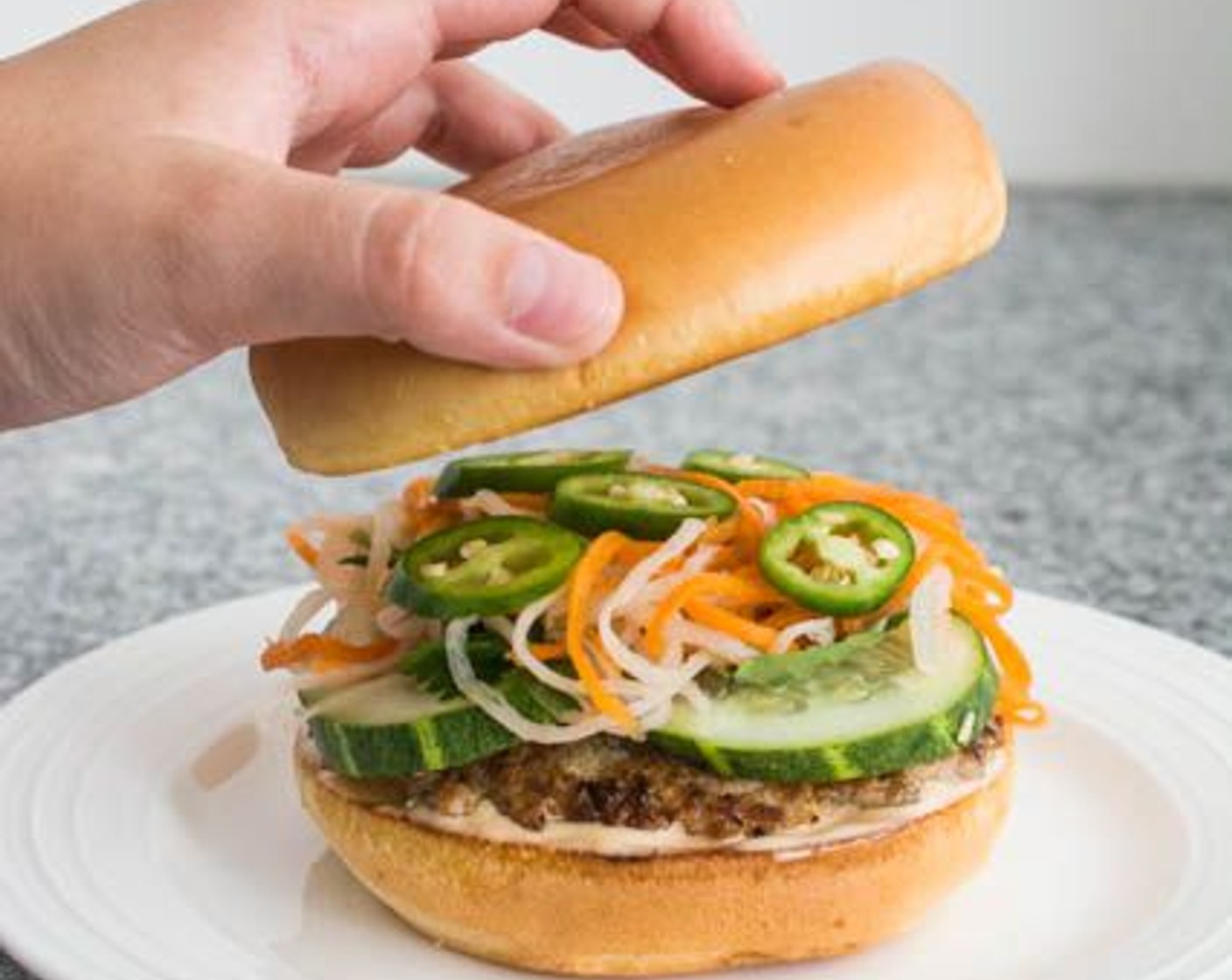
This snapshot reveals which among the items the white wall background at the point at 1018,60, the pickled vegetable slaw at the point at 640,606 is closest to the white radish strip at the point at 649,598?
the pickled vegetable slaw at the point at 640,606

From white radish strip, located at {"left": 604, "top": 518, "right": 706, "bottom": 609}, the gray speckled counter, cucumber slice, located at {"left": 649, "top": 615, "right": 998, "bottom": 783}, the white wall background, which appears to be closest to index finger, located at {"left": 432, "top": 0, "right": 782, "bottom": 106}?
white radish strip, located at {"left": 604, "top": 518, "right": 706, "bottom": 609}

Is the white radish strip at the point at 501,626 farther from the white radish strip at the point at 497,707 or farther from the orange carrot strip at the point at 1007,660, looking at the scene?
the orange carrot strip at the point at 1007,660

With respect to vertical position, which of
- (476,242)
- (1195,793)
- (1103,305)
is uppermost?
(476,242)

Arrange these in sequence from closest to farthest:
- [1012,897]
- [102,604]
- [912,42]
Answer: [1012,897] < [102,604] < [912,42]

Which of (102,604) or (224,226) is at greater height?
(224,226)

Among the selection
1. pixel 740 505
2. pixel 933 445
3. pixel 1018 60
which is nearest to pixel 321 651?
pixel 740 505

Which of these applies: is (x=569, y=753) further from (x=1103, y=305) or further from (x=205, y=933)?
(x=1103, y=305)

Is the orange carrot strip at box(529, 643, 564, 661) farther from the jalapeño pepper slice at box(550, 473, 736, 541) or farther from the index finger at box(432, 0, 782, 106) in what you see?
the index finger at box(432, 0, 782, 106)

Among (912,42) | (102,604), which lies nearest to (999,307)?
(912,42)
